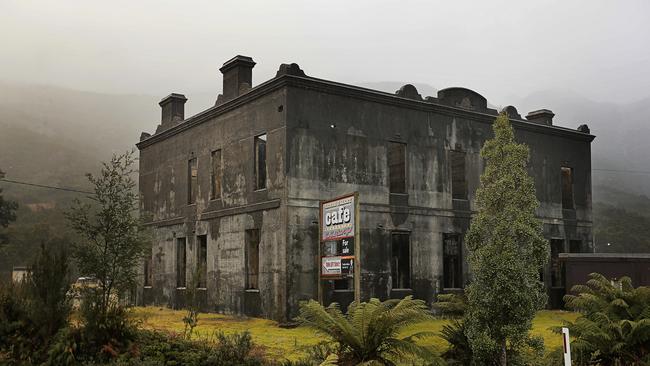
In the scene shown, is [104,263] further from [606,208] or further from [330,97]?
[606,208]

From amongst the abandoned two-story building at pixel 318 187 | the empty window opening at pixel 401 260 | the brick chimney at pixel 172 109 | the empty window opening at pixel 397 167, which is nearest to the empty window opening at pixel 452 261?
the abandoned two-story building at pixel 318 187

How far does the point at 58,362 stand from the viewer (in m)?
12.4

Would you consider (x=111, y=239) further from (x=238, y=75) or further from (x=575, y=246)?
(x=575, y=246)

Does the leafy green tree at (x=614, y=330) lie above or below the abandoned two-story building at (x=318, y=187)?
below

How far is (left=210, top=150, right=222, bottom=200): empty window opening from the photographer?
88.0ft

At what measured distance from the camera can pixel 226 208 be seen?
1014 inches

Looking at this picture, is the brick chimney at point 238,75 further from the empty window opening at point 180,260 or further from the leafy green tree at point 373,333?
the leafy green tree at point 373,333

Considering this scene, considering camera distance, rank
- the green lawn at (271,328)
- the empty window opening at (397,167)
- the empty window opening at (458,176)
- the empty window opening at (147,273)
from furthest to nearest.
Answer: the empty window opening at (147,273)
the empty window opening at (458,176)
the empty window opening at (397,167)
the green lawn at (271,328)

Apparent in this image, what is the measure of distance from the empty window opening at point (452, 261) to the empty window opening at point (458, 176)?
181cm

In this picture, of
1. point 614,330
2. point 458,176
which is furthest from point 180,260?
point 614,330

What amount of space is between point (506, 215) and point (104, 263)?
388 inches

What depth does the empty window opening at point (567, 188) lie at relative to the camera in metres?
31.2

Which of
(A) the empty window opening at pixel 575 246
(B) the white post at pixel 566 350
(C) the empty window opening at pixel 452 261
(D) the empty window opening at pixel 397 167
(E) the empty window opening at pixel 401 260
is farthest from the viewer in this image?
(A) the empty window opening at pixel 575 246

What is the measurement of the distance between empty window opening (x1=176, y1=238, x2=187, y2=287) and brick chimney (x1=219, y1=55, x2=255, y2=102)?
7431mm
